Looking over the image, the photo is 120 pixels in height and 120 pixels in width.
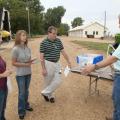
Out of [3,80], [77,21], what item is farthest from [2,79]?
[77,21]

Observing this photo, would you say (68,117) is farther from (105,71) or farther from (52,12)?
(52,12)

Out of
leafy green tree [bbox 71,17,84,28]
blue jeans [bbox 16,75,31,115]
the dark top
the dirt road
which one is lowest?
leafy green tree [bbox 71,17,84,28]

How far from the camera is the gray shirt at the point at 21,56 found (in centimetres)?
682

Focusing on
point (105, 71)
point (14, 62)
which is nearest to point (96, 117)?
point (105, 71)

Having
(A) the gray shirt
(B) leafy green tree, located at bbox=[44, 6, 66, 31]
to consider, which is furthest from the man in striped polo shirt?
(B) leafy green tree, located at bbox=[44, 6, 66, 31]

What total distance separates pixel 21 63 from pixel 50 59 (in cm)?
120

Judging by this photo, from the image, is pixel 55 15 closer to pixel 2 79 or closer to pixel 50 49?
pixel 50 49

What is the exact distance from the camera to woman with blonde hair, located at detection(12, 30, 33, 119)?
22.4 feet

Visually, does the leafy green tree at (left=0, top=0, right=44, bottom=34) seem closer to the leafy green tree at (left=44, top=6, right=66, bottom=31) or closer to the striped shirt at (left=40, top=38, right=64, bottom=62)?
the leafy green tree at (left=44, top=6, right=66, bottom=31)

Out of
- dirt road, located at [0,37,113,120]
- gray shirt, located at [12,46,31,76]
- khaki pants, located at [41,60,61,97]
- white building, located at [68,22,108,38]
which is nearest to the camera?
gray shirt, located at [12,46,31,76]

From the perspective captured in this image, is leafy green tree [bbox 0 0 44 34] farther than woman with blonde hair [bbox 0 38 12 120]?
Yes

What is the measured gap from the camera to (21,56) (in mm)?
6883

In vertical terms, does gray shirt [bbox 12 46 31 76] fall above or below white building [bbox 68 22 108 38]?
above

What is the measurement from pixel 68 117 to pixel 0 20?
28323 mm
